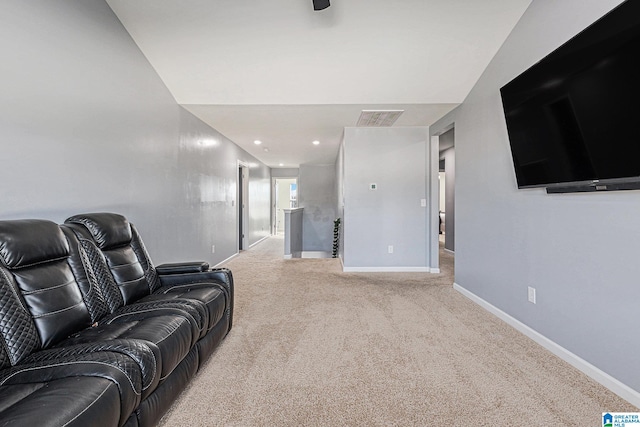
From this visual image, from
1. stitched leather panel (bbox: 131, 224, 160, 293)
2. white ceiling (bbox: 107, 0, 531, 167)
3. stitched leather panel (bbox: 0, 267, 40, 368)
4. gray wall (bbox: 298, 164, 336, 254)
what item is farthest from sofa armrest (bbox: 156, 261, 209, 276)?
gray wall (bbox: 298, 164, 336, 254)

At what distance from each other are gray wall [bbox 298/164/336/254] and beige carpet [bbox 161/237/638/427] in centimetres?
563

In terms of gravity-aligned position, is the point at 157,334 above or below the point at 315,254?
above

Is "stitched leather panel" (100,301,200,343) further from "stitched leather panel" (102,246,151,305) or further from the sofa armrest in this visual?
the sofa armrest

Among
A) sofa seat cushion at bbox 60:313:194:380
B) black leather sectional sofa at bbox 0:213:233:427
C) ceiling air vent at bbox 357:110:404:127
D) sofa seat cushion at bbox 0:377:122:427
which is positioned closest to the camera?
sofa seat cushion at bbox 0:377:122:427

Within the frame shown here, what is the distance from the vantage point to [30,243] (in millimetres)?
1561

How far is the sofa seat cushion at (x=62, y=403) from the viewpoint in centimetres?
90

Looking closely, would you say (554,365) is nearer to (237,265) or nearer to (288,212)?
(237,265)

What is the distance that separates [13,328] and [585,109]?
312cm

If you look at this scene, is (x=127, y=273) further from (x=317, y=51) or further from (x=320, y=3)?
(x=317, y=51)

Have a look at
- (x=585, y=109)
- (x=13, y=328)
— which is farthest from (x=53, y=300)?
(x=585, y=109)

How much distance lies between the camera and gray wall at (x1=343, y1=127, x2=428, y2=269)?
4.88 meters

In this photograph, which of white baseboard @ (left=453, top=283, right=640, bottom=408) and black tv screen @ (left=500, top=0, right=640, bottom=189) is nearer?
black tv screen @ (left=500, top=0, right=640, bottom=189)

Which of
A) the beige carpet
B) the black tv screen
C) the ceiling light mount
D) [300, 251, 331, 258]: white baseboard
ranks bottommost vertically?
[300, 251, 331, 258]: white baseboard

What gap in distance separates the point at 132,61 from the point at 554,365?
13.6ft
